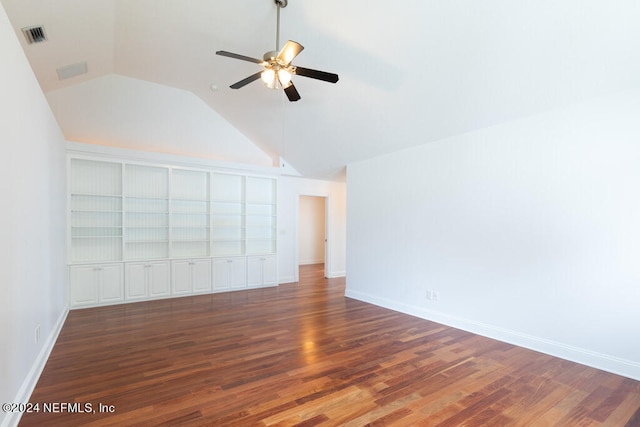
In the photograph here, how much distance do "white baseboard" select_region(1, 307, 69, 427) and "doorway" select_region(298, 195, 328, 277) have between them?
21.8ft

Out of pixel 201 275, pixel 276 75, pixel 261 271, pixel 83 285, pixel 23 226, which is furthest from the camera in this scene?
pixel 261 271

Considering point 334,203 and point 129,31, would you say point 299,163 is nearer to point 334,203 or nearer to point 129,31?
point 334,203

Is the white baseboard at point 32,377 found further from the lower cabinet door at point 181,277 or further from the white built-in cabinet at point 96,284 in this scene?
the lower cabinet door at point 181,277

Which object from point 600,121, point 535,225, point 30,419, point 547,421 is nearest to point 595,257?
point 535,225

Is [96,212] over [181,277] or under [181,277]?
over

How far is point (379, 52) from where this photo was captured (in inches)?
133

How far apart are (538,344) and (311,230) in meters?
7.21

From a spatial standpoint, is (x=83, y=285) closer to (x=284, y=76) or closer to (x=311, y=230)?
(x=284, y=76)

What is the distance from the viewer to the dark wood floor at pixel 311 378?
2256 millimetres

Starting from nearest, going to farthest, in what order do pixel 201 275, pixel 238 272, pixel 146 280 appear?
pixel 146 280, pixel 201 275, pixel 238 272

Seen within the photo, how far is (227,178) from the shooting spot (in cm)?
646

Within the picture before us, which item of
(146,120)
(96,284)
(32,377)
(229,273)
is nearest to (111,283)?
(96,284)

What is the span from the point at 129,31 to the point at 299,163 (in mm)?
3559

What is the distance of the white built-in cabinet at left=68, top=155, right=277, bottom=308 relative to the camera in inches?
201
